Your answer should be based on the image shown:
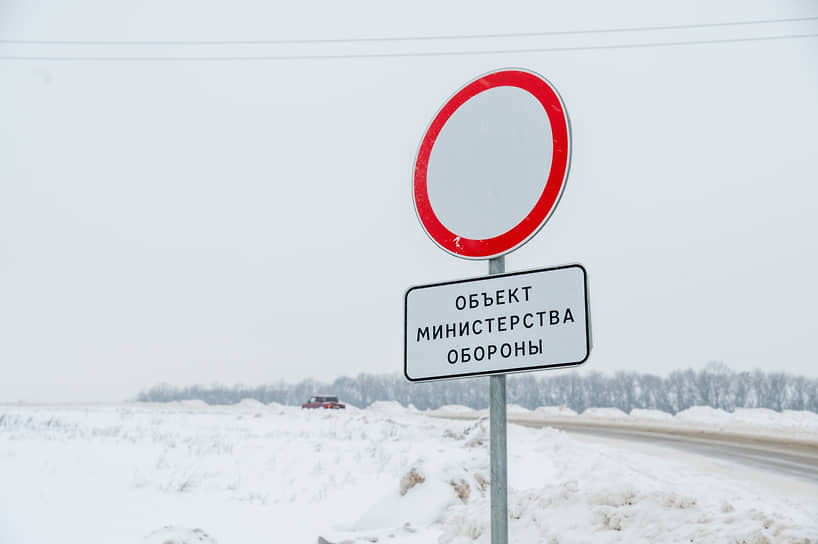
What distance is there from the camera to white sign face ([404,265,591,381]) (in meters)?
1.74

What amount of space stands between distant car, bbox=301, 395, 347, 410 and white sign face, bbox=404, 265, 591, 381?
33856 millimetres

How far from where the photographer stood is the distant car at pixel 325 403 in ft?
115

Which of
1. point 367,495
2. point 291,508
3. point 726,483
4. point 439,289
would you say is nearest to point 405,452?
point 367,495

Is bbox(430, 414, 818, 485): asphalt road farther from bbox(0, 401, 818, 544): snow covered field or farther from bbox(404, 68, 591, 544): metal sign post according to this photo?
bbox(404, 68, 591, 544): metal sign post

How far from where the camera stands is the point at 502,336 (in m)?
1.86

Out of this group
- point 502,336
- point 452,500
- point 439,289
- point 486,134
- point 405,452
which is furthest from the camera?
point 405,452

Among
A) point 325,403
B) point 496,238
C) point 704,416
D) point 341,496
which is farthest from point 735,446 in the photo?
point 325,403

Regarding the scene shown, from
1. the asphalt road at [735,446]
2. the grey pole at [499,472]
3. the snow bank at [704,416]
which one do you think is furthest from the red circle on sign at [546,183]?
the snow bank at [704,416]

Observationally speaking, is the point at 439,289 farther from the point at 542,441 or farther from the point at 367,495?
the point at 542,441

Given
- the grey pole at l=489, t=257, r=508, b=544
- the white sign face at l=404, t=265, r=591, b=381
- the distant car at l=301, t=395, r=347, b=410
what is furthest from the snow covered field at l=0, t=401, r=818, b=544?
the distant car at l=301, t=395, r=347, b=410

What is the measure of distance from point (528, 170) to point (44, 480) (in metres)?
7.54

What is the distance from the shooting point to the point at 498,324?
6.17ft

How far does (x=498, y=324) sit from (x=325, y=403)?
114 feet

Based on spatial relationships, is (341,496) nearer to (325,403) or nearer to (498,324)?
(498,324)
